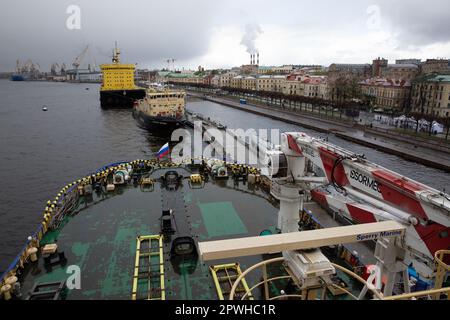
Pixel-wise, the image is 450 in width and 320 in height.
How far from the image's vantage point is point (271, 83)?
407 feet

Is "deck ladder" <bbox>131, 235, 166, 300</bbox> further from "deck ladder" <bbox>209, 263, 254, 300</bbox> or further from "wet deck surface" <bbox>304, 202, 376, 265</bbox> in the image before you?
"wet deck surface" <bbox>304, 202, 376, 265</bbox>

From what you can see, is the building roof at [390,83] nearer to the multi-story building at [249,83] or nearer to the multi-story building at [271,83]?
the multi-story building at [271,83]

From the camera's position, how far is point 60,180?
32.8 metres

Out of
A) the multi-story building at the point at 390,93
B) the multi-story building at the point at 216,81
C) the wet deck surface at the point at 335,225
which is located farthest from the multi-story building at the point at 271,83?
the wet deck surface at the point at 335,225

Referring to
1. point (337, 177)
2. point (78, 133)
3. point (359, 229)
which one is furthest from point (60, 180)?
point (359, 229)

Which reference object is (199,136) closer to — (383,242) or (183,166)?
(183,166)

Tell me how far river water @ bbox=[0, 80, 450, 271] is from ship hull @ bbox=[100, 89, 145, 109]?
18.4 metres

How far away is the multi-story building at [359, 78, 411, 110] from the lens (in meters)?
76.2

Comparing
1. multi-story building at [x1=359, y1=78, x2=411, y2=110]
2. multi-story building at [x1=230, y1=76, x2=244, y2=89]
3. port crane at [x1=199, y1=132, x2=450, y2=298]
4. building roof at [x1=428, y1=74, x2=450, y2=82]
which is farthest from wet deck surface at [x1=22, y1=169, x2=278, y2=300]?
multi-story building at [x1=230, y1=76, x2=244, y2=89]

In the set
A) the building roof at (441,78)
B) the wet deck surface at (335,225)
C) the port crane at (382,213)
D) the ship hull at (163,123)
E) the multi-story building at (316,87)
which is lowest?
the wet deck surface at (335,225)

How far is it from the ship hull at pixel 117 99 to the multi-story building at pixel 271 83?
52.2 metres

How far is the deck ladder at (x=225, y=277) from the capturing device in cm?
1140

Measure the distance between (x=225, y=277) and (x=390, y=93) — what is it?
266ft
